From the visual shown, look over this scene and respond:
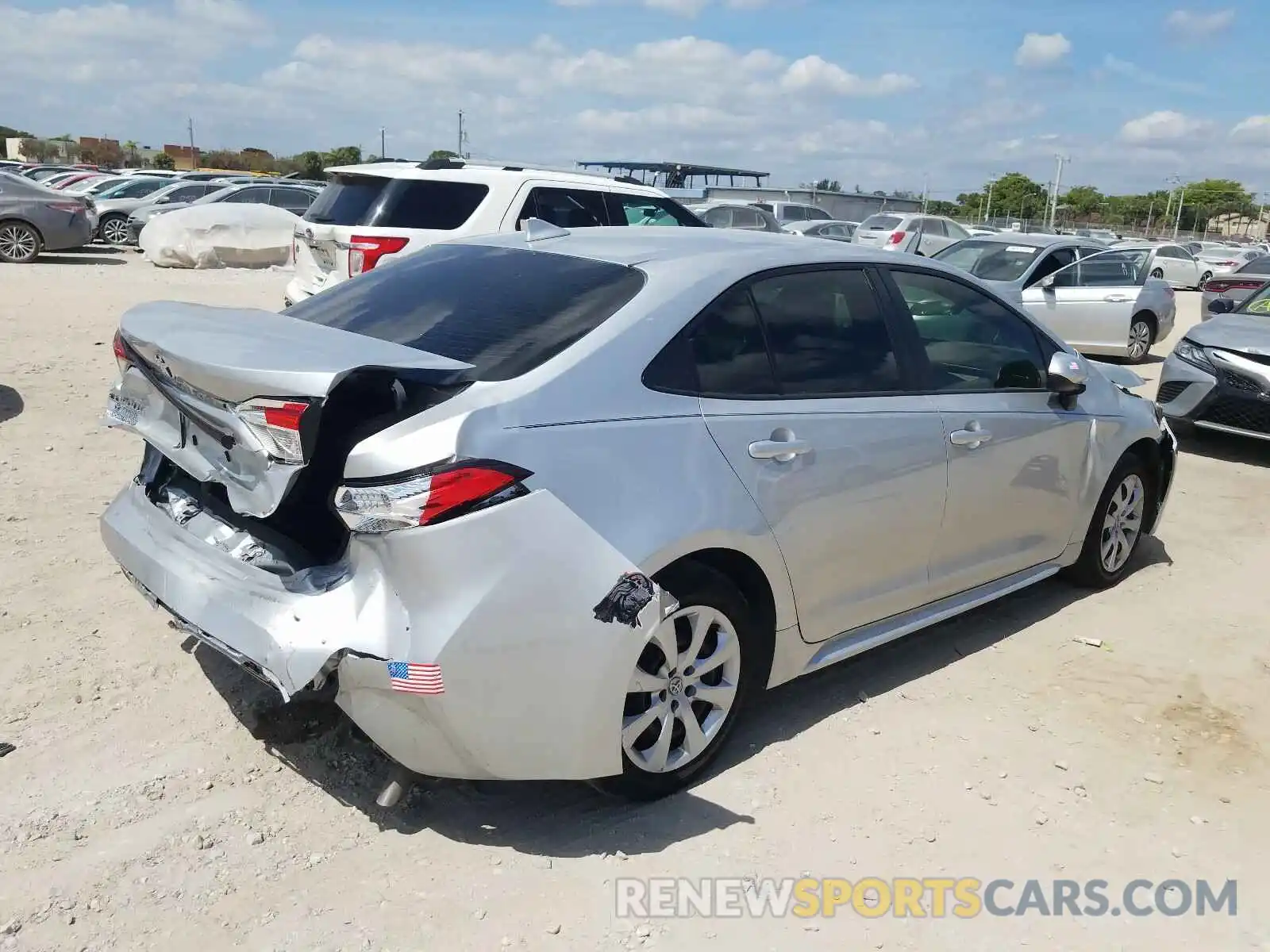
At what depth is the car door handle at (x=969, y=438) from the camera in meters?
4.08

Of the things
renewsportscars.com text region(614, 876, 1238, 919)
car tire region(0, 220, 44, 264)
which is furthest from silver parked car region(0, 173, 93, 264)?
renewsportscars.com text region(614, 876, 1238, 919)

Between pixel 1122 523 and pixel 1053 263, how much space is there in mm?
8473

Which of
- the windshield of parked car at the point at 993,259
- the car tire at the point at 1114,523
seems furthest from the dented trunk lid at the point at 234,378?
the windshield of parked car at the point at 993,259

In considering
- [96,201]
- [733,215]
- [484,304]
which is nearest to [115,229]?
[96,201]

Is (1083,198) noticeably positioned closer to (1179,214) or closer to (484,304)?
(1179,214)

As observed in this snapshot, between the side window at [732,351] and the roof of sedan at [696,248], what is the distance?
17 centimetres

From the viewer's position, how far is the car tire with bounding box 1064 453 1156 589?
5152 mm

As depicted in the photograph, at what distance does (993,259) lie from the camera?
1291cm

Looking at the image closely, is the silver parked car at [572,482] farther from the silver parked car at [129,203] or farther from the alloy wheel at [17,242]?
the silver parked car at [129,203]

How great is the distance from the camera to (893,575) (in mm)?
3977

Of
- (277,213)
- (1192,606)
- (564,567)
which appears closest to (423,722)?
(564,567)

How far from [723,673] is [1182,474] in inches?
235

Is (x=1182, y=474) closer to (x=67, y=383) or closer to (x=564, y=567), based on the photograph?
(x=564, y=567)

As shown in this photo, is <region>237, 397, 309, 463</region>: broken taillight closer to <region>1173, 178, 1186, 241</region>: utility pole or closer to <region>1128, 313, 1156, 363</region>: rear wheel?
<region>1128, 313, 1156, 363</region>: rear wheel
